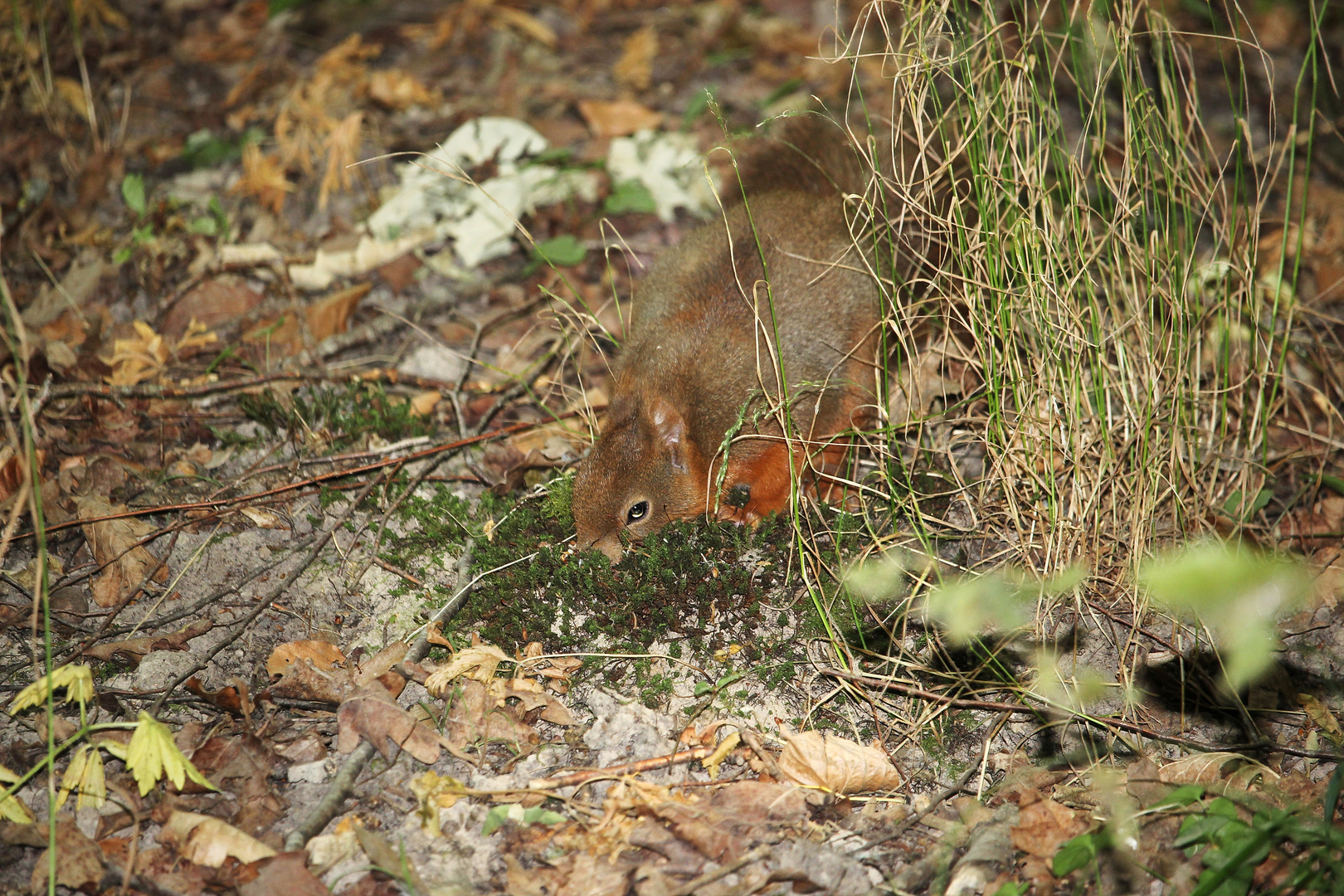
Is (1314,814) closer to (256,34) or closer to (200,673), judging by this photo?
(200,673)

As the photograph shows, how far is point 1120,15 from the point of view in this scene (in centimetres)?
275

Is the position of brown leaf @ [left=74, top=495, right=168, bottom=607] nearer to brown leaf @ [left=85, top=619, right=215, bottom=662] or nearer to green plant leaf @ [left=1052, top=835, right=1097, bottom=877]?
brown leaf @ [left=85, top=619, right=215, bottom=662]

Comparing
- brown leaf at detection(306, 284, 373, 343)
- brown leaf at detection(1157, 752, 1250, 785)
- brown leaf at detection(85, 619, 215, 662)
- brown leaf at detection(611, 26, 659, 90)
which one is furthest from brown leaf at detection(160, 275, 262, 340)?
brown leaf at detection(1157, 752, 1250, 785)

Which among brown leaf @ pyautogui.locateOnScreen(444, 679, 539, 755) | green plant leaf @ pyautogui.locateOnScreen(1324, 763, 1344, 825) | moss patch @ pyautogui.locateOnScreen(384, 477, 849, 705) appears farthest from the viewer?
moss patch @ pyautogui.locateOnScreen(384, 477, 849, 705)

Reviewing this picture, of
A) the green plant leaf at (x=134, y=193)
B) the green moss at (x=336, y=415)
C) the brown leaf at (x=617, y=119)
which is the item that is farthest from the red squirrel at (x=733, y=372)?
the green plant leaf at (x=134, y=193)

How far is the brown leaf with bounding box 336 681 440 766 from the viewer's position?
8.74 feet

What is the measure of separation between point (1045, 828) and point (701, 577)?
4.09 feet

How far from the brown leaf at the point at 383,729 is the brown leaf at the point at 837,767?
39.8 inches

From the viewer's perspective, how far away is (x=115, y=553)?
3.20m

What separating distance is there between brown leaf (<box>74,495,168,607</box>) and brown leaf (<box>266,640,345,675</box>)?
2.01ft

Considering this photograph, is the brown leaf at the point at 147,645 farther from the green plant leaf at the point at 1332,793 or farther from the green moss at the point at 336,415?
the green plant leaf at the point at 1332,793

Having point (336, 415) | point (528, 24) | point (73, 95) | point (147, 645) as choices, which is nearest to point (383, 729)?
point (147, 645)

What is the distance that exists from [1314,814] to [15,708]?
3.39 m

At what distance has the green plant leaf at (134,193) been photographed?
4891 millimetres
